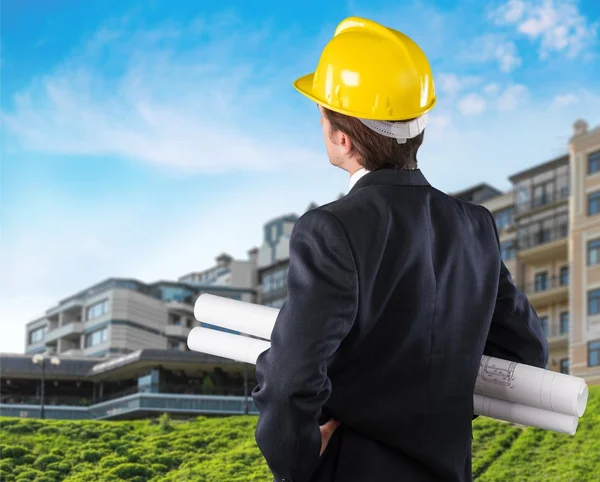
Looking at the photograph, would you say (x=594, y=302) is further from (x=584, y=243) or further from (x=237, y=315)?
(x=237, y=315)

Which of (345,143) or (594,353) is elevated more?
(594,353)

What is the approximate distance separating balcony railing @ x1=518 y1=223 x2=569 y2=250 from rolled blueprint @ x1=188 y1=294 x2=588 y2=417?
26221 millimetres

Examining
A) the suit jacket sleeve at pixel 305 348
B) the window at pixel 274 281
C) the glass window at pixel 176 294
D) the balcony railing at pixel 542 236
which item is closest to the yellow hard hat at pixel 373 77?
the suit jacket sleeve at pixel 305 348

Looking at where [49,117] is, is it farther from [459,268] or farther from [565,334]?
[459,268]

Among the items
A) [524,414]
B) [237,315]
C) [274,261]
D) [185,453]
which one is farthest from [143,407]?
[274,261]

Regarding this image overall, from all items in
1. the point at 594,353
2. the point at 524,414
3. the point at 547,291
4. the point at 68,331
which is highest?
the point at 68,331

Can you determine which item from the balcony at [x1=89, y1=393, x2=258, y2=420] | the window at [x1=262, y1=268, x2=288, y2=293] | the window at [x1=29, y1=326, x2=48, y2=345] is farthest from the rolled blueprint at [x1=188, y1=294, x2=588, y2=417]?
the window at [x1=29, y1=326, x2=48, y2=345]

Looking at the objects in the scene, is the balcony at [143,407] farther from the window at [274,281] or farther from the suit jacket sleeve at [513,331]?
the window at [274,281]

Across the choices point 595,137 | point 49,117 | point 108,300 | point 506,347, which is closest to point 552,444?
point 506,347

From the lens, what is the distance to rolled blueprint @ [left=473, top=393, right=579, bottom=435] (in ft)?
6.14

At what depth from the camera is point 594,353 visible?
907 inches

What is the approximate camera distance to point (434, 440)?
5.59 feet

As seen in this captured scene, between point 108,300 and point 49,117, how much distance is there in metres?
12.6

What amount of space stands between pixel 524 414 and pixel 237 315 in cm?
58
